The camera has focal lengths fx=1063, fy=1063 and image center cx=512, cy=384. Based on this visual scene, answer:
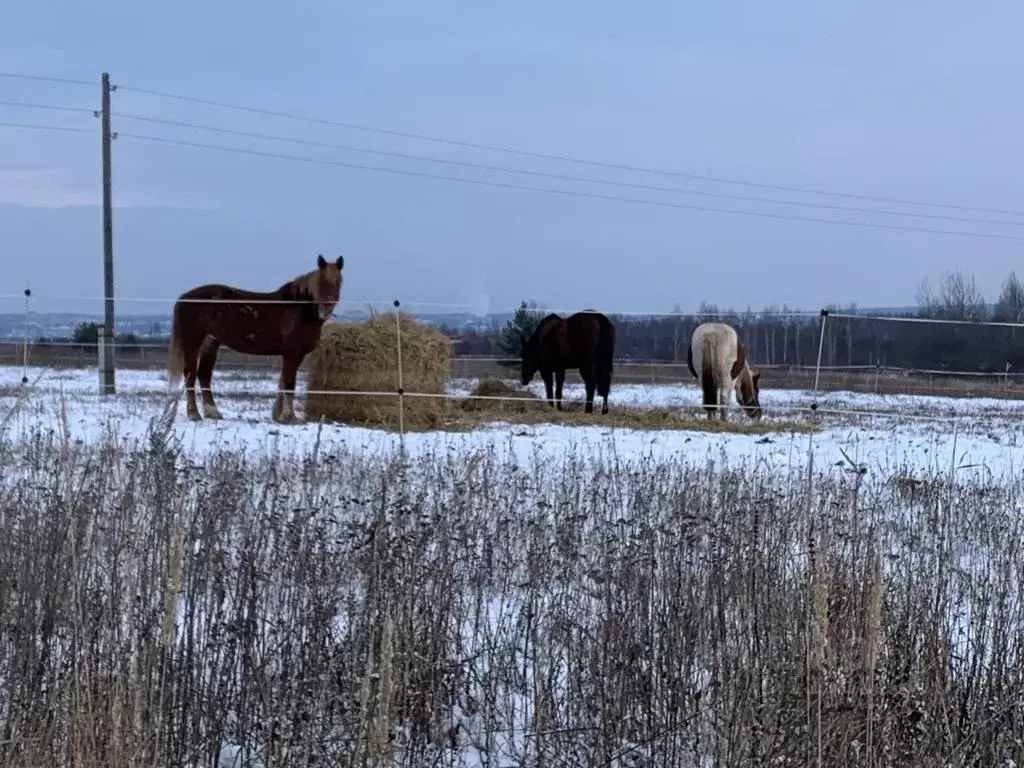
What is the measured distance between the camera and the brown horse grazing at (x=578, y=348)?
13.4 meters

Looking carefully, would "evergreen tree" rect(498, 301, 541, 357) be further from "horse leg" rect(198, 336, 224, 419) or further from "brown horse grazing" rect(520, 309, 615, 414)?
"horse leg" rect(198, 336, 224, 419)

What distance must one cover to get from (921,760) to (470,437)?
750cm

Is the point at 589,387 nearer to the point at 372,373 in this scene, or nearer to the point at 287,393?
the point at 372,373

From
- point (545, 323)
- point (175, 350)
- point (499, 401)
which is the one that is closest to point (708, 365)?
point (545, 323)

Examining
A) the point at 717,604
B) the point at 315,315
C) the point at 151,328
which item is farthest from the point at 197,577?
the point at 151,328

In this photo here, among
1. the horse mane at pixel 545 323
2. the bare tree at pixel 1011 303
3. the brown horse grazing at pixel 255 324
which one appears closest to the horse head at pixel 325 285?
the brown horse grazing at pixel 255 324

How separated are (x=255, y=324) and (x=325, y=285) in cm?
89

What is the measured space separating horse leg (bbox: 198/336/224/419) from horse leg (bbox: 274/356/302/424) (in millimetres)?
614

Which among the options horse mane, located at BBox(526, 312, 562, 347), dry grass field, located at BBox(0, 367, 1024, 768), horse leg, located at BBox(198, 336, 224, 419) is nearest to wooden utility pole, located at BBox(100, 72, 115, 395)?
horse leg, located at BBox(198, 336, 224, 419)

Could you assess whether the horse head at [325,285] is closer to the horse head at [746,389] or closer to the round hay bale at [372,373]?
the round hay bale at [372,373]

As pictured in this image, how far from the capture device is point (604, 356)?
44.0 feet

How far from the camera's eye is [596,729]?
2492mm

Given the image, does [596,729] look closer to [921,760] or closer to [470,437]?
[921,760]

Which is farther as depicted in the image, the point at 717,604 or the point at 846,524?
the point at 846,524
